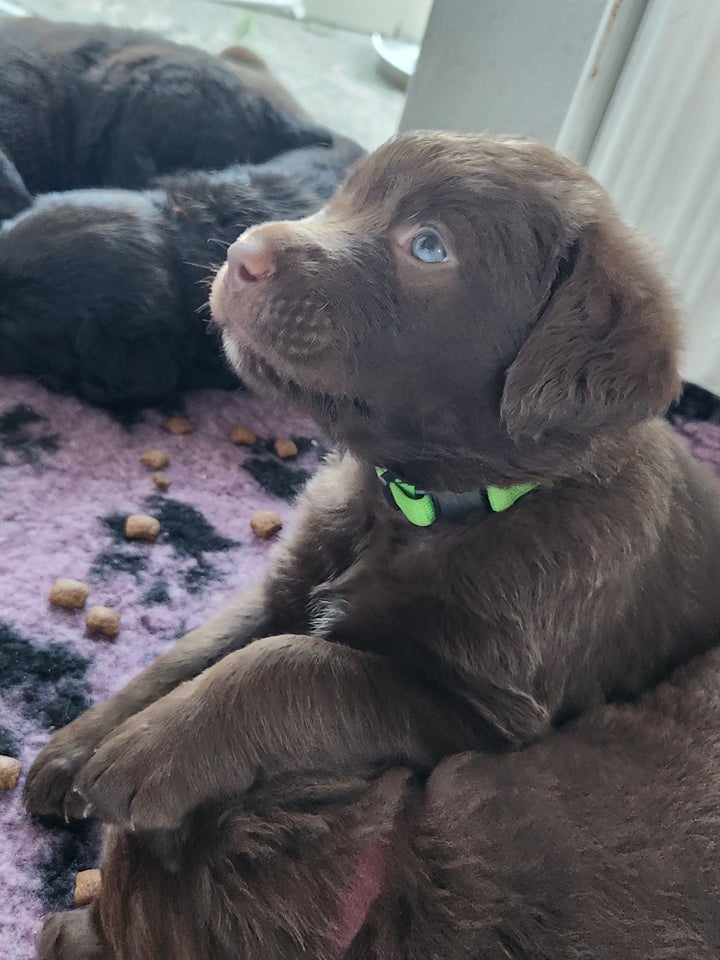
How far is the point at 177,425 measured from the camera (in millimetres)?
2361

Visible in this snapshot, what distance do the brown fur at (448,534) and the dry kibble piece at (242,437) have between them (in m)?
1.01

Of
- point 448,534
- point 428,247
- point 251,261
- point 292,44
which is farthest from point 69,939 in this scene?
point 292,44

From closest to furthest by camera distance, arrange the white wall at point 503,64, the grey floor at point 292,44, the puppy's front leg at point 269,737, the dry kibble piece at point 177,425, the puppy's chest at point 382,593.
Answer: the puppy's front leg at point 269,737 < the puppy's chest at point 382,593 < the dry kibble piece at point 177,425 < the white wall at point 503,64 < the grey floor at point 292,44

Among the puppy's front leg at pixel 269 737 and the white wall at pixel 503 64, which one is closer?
the puppy's front leg at pixel 269 737

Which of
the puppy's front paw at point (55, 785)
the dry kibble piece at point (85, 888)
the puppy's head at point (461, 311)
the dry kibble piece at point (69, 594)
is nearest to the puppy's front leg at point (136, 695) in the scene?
the puppy's front paw at point (55, 785)

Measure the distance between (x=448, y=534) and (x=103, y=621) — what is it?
2.30 feet

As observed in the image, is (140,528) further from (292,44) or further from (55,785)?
(292,44)

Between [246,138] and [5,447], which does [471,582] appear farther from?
[246,138]

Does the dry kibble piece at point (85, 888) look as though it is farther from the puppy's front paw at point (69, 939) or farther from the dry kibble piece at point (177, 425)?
the dry kibble piece at point (177, 425)

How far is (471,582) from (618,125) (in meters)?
1.71

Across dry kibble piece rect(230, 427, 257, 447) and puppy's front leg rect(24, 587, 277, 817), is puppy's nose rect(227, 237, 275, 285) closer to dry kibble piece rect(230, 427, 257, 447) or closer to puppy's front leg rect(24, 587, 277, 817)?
puppy's front leg rect(24, 587, 277, 817)

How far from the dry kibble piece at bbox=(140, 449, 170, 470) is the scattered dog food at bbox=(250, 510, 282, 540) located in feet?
0.91

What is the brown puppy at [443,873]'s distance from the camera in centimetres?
118

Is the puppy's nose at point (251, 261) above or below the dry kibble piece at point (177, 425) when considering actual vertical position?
above
